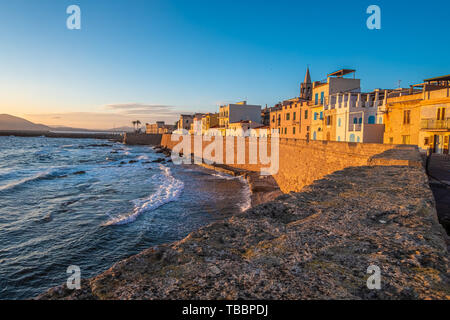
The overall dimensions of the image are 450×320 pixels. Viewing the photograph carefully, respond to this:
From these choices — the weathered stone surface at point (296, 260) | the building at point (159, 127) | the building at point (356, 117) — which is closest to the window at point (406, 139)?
the building at point (356, 117)

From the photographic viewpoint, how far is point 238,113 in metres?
62.8

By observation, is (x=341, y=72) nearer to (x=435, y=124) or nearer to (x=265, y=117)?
(x=435, y=124)

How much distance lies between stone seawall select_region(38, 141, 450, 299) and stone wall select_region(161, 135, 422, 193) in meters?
6.37

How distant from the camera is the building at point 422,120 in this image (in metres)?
22.1

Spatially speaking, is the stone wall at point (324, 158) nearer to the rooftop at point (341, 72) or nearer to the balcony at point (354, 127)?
the balcony at point (354, 127)

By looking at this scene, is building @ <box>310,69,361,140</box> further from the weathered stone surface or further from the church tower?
the weathered stone surface

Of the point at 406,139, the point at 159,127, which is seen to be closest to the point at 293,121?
the point at 406,139

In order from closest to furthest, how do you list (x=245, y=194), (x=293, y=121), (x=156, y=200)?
(x=156, y=200)
(x=245, y=194)
(x=293, y=121)

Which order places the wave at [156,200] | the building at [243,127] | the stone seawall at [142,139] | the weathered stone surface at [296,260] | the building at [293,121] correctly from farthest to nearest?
the stone seawall at [142,139] < the building at [243,127] < the building at [293,121] < the wave at [156,200] < the weathered stone surface at [296,260]

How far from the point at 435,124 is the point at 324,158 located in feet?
44.2

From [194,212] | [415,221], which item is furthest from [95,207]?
[415,221]

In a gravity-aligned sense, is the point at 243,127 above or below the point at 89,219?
above

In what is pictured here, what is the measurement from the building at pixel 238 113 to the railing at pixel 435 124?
42929 mm

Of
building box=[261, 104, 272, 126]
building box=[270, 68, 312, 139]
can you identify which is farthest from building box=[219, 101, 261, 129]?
building box=[270, 68, 312, 139]
